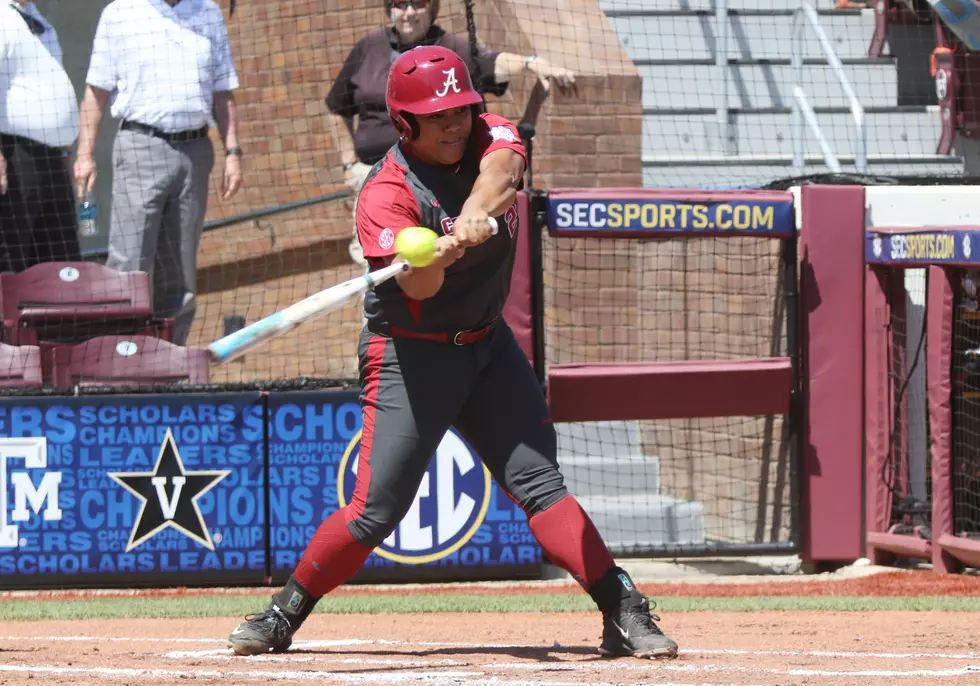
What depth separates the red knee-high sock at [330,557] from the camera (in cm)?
452

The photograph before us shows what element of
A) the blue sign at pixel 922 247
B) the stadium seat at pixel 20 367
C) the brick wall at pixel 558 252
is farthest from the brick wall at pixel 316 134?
the blue sign at pixel 922 247

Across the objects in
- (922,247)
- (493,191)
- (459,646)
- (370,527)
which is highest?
(493,191)

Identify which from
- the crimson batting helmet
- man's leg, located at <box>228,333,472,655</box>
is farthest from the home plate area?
the crimson batting helmet

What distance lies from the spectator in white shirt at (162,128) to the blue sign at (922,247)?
3763 mm

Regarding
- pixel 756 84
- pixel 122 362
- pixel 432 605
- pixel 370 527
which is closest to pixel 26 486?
pixel 122 362

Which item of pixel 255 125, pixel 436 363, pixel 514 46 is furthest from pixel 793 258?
pixel 255 125

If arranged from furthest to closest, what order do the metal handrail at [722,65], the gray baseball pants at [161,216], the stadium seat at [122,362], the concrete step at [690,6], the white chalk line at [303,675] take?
the concrete step at [690,6], the metal handrail at [722,65], the gray baseball pants at [161,216], the stadium seat at [122,362], the white chalk line at [303,675]

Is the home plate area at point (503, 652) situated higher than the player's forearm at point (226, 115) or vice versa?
the player's forearm at point (226, 115)

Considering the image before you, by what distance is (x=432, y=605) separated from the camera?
6.50 meters

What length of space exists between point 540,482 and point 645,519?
150 inches

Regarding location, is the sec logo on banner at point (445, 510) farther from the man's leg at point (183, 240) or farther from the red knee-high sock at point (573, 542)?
the red knee-high sock at point (573, 542)

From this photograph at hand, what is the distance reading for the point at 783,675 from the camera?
4027mm

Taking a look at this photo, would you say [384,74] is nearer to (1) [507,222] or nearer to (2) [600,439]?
(2) [600,439]

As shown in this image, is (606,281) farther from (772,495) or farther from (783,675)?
(783,675)
